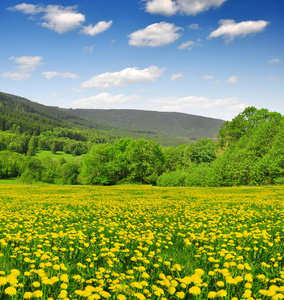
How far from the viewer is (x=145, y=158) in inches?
2539

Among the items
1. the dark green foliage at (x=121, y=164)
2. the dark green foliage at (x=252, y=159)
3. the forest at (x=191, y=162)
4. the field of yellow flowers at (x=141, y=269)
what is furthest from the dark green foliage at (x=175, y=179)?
the field of yellow flowers at (x=141, y=269)

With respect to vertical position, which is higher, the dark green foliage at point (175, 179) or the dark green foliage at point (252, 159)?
the dark green foliage at point (252, 159)

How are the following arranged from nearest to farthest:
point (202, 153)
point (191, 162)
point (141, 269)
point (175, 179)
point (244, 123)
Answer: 1. point (141, 269)
2. point (244, 123)
3. point (175, 179)
4. point (202, 153)
5. point (191, 162)

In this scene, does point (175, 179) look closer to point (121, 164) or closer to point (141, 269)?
point (121, 164)

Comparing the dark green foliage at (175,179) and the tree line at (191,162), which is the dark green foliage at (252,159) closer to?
the tree line at (191,162)

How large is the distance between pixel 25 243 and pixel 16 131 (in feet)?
690

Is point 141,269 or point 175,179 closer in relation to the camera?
point 141,269

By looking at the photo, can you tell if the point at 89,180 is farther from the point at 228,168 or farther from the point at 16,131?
the point at 16,131

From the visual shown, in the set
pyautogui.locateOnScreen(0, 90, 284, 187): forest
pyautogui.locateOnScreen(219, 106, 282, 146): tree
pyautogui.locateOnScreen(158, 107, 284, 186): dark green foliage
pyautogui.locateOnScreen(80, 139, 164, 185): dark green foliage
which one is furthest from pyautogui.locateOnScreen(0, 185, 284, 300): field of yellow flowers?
pyautogui.locateOnScreen(80, 139, 164, 185): dark green foliage

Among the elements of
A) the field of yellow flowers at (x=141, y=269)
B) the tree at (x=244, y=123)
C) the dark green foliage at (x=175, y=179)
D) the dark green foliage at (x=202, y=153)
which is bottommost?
the dark green foliage at (x=175, y=179)

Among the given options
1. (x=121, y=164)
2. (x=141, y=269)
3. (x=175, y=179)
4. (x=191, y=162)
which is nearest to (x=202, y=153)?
(x=191, y=162)

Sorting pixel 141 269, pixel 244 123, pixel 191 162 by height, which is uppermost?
pixel 244 123

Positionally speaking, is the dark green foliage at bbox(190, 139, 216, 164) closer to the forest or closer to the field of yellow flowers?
the forest

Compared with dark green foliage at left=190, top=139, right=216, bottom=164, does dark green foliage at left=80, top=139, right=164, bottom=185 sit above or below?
below
